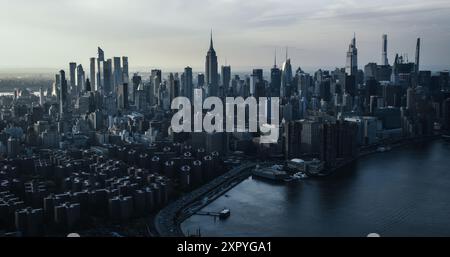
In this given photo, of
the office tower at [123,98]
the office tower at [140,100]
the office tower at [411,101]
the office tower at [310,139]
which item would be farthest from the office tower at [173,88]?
the office tower at [411,101]

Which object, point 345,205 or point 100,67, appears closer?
point 345,205

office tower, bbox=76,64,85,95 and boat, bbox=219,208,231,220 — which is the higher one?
office tower, bbox=76,64,85,95

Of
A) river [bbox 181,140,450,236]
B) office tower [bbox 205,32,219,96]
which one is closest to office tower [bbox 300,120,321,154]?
river [bbox 181,140,450,236]

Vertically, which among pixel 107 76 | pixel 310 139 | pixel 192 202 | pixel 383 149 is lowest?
pixel 192 202

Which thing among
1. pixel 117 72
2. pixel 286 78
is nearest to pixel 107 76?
pixel 117 72

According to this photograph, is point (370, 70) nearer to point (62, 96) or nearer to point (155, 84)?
point (155, 84)

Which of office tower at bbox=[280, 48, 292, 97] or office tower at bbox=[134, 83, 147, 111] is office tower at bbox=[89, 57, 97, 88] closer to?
office tower at bbox=[134, 83, 147, 111]
